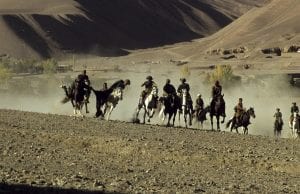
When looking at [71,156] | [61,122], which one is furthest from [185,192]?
[61,122]

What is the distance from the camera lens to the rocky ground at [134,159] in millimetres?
13805

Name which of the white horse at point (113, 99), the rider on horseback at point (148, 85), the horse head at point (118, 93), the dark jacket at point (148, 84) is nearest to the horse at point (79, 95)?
the white horse at point (113, 99)

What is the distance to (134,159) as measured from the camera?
18094 millimetres

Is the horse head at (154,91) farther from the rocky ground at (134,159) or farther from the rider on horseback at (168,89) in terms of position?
the rocky ground at (134,159)

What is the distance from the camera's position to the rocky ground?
45.3 feet

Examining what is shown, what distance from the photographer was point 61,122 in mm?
25047

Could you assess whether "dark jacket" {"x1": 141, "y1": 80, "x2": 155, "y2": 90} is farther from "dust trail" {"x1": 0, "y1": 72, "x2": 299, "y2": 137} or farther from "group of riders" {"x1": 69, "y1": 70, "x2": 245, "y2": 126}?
"dust trail" {"x1": 0, "y1": 72, "x2": 299, "y2": 137}

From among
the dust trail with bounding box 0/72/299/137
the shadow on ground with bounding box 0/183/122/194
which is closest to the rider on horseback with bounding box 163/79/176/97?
the shadow on ground with bounding box 0/183/122/194

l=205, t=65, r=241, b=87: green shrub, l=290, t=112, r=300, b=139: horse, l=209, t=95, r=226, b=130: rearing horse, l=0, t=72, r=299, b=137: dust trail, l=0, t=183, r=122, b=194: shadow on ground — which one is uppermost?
l=205, t=65, r=241, b=87: green shrub

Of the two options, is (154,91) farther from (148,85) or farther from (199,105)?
(199,105)

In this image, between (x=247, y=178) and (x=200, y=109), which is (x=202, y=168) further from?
(x=200, y=109)

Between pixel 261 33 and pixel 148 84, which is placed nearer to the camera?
pixel 148 84

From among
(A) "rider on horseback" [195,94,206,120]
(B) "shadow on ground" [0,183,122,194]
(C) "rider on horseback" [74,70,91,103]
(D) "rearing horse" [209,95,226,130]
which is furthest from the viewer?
(A) "rider on horseback" [195,94,206,120]

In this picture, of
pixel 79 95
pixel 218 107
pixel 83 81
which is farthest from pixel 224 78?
pixel 83 81
